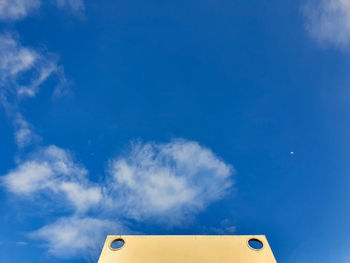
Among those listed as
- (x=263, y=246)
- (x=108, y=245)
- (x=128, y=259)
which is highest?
(x=108, y=245)

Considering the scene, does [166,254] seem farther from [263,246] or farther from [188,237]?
[263,246]

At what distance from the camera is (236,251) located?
26.8 ft

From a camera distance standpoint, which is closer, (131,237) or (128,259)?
(128,259)

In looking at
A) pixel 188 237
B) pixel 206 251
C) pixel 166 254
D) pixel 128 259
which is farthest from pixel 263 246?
pixel 128 259

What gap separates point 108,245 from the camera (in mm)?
8531

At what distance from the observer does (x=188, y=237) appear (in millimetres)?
8789

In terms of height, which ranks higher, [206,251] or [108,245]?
[108,245]

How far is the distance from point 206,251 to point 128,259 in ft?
9.08

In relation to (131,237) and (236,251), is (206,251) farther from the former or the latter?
(131,237)

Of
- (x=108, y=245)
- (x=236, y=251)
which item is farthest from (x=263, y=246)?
(x=108, y=245)

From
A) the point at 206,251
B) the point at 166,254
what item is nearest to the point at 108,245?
the point at 166,254

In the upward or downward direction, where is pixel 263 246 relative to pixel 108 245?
downward

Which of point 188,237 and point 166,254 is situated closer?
point 166,254

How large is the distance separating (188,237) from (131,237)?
7.21 ft
